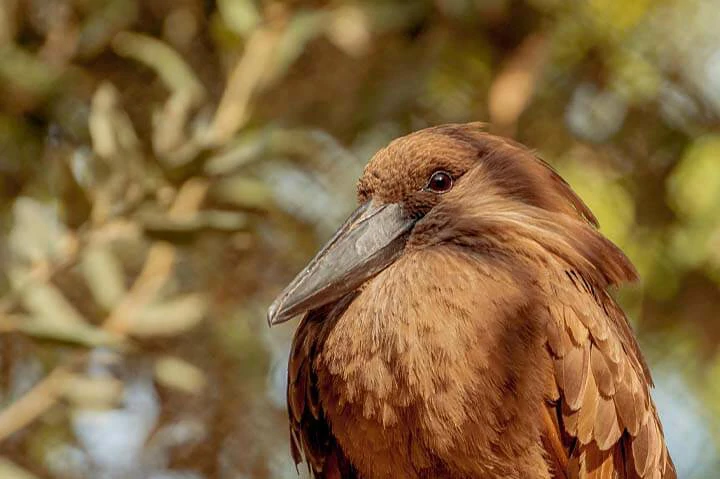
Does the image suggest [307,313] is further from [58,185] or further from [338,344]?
[58,185]

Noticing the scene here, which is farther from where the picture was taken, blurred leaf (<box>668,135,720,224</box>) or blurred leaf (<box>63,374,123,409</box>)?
blurred leaf (<box>668,135,720,224</box>)

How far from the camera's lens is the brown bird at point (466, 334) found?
79.7 inches

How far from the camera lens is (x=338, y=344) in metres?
2.10

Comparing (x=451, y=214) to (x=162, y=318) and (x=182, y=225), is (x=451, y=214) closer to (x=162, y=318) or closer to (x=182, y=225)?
(x=182, y=225)

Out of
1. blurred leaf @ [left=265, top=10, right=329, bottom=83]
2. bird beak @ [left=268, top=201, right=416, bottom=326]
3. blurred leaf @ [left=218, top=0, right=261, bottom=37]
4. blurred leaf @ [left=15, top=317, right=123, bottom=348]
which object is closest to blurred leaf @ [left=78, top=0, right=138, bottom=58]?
blurred leaf @ [left=218, top=0, right=261, bottom=37]

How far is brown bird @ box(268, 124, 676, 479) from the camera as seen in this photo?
2023 millimetres

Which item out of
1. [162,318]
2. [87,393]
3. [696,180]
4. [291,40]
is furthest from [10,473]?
[696,180]

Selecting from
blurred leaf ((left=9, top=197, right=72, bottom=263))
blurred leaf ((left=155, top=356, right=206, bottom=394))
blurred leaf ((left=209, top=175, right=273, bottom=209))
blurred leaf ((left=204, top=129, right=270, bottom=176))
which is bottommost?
blurred leaf ((left=155, top=356, right=206, bottom=394))

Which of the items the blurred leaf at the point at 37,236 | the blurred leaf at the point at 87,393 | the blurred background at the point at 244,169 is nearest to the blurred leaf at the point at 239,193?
the blurred background at the point at 244,169

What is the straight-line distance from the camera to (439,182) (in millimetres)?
2271

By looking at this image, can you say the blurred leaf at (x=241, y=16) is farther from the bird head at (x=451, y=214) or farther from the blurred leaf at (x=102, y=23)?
the bird head at (x=451, y=214)

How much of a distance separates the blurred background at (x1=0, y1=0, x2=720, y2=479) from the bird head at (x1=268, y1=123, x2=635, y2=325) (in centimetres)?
46

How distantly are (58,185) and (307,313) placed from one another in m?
0.62

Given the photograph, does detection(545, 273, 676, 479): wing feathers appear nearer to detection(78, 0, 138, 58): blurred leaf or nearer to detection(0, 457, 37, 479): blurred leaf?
detection(0, 457, 37, 479): blurred leaf
